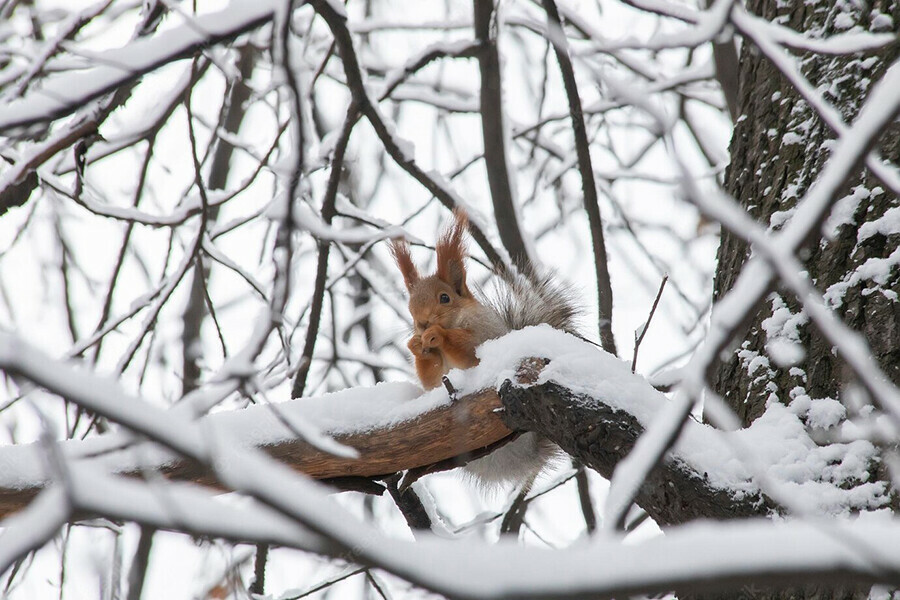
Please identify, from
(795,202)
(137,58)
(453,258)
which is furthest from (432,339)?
(137,58)

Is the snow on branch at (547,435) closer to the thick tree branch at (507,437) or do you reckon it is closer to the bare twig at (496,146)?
the thick tree branch at (507,437)

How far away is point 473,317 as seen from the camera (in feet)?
6.52

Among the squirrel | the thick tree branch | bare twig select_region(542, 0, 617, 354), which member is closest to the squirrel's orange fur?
the squirrel

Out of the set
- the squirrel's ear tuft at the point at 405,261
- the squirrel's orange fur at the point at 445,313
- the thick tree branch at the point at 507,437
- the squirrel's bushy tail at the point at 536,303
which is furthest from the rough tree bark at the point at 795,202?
the squirrel's ear tuft at the point at 405,261

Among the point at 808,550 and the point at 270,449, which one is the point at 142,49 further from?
the point at 808,550

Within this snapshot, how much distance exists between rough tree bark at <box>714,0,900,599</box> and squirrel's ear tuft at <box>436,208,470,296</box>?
70 cm

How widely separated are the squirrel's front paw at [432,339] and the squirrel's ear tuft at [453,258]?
29 cm

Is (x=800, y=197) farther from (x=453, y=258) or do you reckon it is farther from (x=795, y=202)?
(x=453, y=258)

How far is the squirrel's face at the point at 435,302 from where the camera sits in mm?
2061

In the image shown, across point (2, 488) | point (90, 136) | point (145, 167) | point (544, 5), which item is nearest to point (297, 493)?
point (2, 488)

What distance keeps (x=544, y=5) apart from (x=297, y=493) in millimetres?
1370

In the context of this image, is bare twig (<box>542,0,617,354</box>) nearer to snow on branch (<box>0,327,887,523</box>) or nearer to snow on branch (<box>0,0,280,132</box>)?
snow on branch (<box>0,327,887,523</box>)

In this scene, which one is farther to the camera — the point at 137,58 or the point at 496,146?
the point at 496,146

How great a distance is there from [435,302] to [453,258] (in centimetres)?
13
